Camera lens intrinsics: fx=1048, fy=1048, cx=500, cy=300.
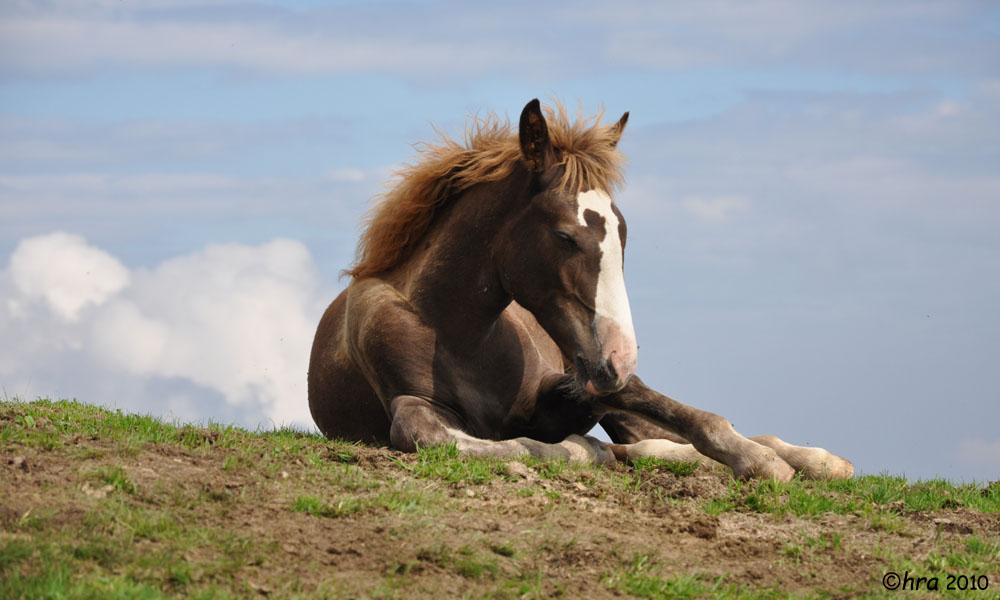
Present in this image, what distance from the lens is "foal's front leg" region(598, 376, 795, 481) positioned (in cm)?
710

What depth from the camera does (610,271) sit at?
662 cm

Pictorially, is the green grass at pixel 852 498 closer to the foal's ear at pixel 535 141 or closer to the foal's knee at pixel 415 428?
the foal's knee at pixel 415 428

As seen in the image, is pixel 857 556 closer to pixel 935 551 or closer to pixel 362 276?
pixel 935 551

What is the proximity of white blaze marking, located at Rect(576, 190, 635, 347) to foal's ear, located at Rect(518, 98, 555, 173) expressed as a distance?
0.39m

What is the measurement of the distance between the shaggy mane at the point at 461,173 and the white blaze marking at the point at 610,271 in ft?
0.48

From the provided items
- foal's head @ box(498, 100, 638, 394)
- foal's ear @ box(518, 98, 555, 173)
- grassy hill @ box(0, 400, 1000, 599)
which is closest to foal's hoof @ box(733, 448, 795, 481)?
grassy hill @ box(0, 400, 1000, 599)

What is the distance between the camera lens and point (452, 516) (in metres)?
5.15

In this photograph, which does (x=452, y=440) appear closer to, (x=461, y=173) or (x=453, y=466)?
(x=453, y=466)

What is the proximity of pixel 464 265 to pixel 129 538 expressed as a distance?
3.49 m

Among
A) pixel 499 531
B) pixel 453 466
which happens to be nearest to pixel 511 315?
pixel 453 466

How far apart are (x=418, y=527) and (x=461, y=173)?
130 inches

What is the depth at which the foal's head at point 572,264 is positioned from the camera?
6516 mm

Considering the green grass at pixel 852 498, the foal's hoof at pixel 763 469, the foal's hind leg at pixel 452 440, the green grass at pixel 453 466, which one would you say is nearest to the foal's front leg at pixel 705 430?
the foal's hoof at pixel 763 469

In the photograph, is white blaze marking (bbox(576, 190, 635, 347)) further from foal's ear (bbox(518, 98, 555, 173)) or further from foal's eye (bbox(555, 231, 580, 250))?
foal's ear (bbox(518, 98, 555, 173))
